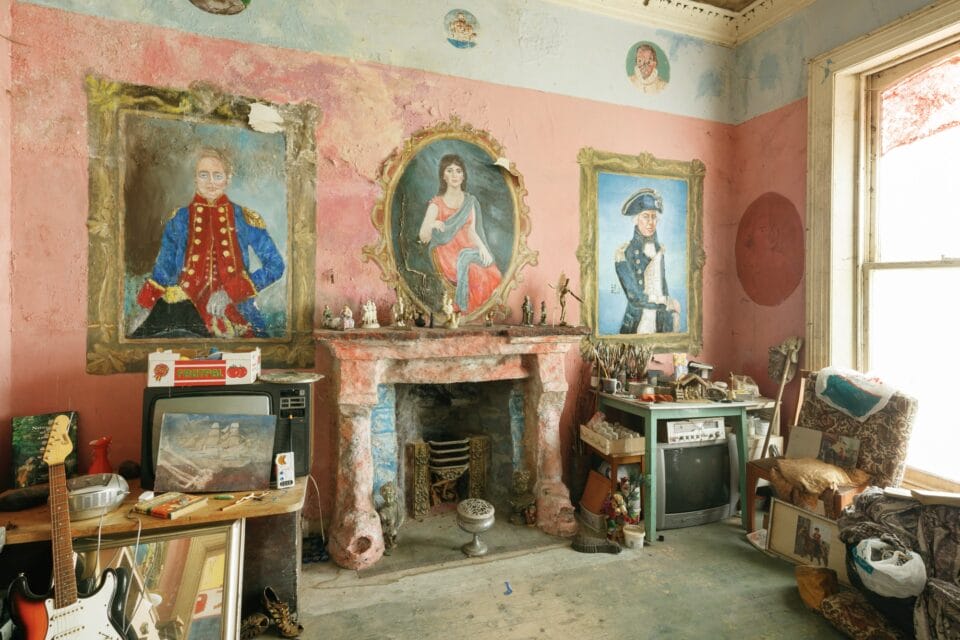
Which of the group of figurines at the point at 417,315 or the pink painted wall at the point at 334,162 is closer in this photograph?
the pink painted wall at the point at 334,162

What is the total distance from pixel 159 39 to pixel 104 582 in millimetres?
3290

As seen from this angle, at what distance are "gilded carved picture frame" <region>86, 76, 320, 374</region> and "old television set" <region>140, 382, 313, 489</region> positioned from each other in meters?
0.52

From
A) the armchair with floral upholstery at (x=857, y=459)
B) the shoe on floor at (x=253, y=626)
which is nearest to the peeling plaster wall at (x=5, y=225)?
the shoe on floor at (x=253, y=626)

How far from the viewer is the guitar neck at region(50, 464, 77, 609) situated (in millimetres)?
2064

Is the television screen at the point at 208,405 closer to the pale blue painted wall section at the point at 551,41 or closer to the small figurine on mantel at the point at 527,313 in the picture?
the small figurine on mantel at the point at 527,313

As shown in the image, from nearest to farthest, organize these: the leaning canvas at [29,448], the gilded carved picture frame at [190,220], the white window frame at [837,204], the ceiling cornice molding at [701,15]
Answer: the leaning canvas at [29,448], the gilded carved picture frame at [190,220], the white window frame at [837,204], the ceiling cornice molding at [701,15]

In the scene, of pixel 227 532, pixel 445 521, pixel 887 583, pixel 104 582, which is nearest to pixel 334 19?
pixel 227 532

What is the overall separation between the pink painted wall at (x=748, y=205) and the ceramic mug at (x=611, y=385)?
4.74ft

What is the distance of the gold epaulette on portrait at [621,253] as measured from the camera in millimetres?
4500

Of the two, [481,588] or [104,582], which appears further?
[481,588]

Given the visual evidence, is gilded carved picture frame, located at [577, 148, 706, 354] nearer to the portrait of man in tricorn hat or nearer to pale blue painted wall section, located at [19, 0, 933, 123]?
the portrait of man in tricorn hat

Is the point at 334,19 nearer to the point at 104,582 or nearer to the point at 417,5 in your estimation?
the point at 417,5

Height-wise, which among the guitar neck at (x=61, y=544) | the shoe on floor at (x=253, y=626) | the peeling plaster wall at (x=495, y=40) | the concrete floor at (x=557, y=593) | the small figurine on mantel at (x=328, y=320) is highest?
the peeling plaster wall at (x=495, y=40)

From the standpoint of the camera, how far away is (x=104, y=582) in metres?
2.15
